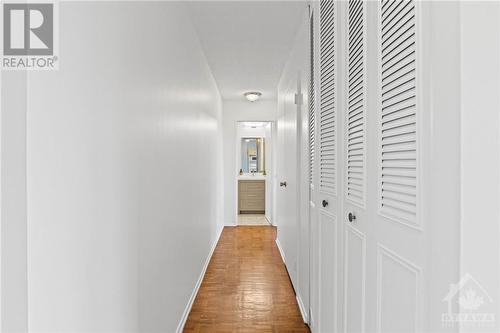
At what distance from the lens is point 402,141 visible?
953 millimetres

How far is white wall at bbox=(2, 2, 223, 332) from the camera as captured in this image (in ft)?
2.71

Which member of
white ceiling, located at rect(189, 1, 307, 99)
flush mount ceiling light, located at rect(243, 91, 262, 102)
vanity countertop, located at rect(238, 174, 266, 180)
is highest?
white ceiling, located at rect(189, 1, 307, 99)

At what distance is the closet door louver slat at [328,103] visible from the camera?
5.62 feet

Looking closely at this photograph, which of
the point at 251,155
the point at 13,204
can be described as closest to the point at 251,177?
the point at 251,155

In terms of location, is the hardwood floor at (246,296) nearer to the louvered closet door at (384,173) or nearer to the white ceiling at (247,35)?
the louvered closet door at (384,173)

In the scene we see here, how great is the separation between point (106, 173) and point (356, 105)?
994mm

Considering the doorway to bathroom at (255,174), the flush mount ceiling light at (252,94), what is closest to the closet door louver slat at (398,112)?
the flush mount ceiling light at (252,94)

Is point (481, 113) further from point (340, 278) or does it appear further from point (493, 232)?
point (340, 278)

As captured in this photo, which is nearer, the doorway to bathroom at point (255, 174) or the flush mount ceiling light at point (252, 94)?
the flush mount ceiling light at point (252, 94)

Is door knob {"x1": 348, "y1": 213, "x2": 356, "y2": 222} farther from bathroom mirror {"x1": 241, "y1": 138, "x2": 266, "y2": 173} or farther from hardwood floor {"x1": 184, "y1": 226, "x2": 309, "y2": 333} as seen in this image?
bathroom mirror {"x1": 241, "y1": 138, "x2": 266, "y2": 173}

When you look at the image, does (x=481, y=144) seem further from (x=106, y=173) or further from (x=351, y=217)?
(x=106, y=173)

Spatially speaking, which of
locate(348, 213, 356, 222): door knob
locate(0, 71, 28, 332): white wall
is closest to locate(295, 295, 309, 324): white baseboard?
locate(348, 213, 356, 222): door knob

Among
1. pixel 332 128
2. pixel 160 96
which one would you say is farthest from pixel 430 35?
pixel 160 96

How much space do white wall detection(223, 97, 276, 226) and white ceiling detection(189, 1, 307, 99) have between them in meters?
1.64
